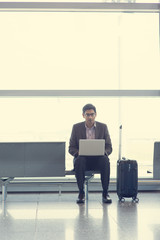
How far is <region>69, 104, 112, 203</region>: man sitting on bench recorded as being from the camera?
6027mm

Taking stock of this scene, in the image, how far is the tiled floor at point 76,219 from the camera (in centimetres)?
392

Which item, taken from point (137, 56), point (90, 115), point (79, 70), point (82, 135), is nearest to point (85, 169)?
point (82, 135)

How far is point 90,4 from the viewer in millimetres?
7148

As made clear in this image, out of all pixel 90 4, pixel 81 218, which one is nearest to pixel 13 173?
pixel 81 218

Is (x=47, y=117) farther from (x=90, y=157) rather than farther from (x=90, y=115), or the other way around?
(x=90, y=157)

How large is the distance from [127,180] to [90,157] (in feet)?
1.98

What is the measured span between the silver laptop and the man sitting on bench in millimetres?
145

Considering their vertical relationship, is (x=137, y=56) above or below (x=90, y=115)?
above

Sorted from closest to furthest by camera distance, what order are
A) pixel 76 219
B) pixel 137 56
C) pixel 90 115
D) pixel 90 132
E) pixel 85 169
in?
pixel 76 219, pixel 85 169, pixel 90 115, pixel 90 132, pixel 137 56

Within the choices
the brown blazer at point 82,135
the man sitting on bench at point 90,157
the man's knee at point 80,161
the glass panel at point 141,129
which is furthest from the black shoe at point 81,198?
the glass panel at point 141,129

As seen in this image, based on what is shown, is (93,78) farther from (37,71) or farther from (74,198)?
(74,198)

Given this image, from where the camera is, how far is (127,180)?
6152 mm

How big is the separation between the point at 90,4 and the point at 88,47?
2.25 feet

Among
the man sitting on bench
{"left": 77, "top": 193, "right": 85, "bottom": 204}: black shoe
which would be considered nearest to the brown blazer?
the man sitting on bench
